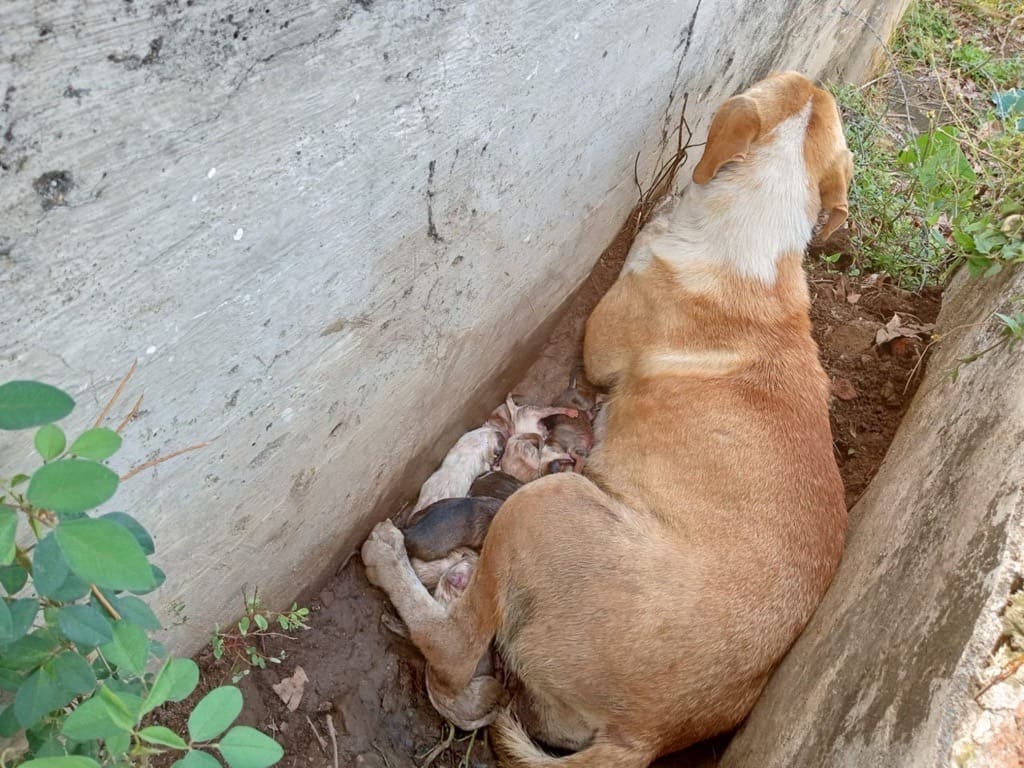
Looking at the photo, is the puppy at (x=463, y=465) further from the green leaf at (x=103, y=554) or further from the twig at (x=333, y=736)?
the green leaf at (x=103, y=554)

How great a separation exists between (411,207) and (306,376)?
0.53 m

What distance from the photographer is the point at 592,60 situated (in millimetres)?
2877

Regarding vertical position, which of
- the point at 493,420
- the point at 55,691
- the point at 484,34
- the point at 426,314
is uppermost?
the point at 484,34

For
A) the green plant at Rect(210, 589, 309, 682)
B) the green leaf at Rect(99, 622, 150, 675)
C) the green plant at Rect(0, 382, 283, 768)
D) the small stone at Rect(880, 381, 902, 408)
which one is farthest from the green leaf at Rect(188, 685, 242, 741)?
the small stone at Rect(880, 381, 902, 408)

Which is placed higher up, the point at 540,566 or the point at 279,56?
the point at 279,56

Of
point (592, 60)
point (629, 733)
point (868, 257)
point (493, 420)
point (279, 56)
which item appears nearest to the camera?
point (279, 56)

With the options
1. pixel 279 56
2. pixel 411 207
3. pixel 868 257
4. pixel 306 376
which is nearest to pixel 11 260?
pixel 279 56

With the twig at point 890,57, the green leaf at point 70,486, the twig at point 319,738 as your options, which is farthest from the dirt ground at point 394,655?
the twig at point 890,57

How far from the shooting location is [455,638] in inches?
112

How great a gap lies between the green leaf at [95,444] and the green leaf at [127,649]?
1.02 feet

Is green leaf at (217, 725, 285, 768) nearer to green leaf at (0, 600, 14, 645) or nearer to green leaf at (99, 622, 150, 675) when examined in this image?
green leaf at (99, 622, 150, 675)

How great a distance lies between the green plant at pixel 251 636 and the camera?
8.23 ft

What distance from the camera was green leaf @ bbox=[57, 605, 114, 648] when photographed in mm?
1345

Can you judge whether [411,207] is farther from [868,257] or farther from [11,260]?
[868,257]
